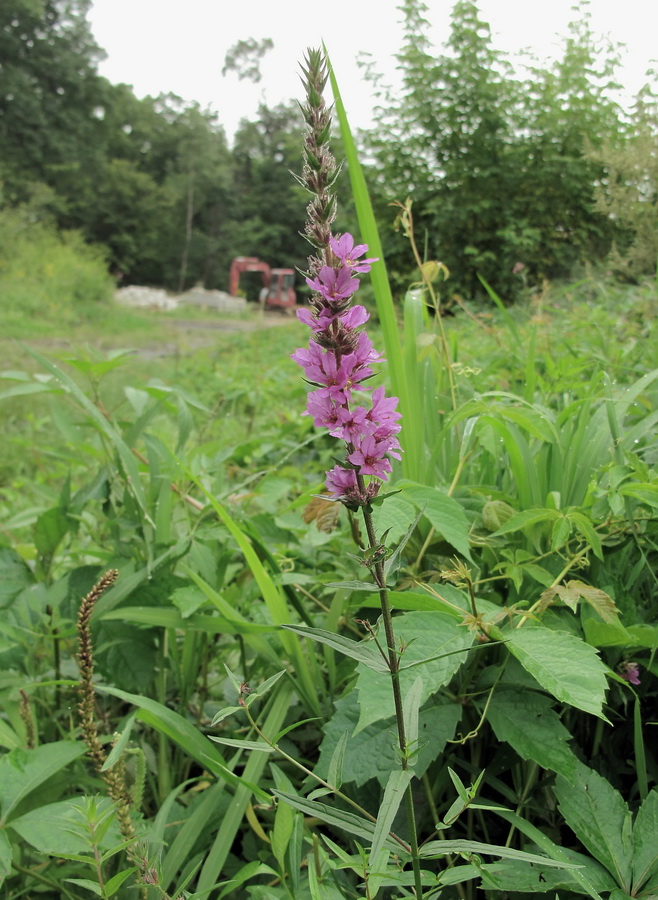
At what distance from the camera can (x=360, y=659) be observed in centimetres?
61

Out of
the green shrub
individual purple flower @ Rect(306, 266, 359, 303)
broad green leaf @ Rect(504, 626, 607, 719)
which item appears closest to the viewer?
individual purple flower @ Rect(306, 266, 359, 303)

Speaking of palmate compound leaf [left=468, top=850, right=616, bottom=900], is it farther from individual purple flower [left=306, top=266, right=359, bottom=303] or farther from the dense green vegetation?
individual purple flower [left=306, top=266, right=359, bottom=303]

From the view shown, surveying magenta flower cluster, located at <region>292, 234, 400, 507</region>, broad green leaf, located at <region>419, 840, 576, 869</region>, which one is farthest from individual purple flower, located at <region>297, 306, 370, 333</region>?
broad green leaf, located at <region>419, 840, 576, 869</region>

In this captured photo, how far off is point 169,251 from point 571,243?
31842mm

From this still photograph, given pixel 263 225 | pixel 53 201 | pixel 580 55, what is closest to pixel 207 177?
pixel 263 225

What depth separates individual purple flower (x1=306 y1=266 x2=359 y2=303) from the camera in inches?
22.5

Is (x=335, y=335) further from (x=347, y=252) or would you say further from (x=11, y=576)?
(x=11, y=576)

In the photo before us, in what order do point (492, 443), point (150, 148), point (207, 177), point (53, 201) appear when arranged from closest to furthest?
point (492, 443) < point (53, 201) < point (207, 177) < point (150, 148)

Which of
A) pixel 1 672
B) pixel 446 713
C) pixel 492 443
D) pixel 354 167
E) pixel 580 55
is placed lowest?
pixel 1 672

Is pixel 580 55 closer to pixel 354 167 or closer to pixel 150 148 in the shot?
pixel 354 167

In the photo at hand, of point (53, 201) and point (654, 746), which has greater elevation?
point (53, 201)

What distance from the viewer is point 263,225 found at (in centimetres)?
3238

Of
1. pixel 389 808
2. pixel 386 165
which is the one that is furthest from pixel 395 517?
pixel 386 165

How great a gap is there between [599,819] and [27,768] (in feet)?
2.73
